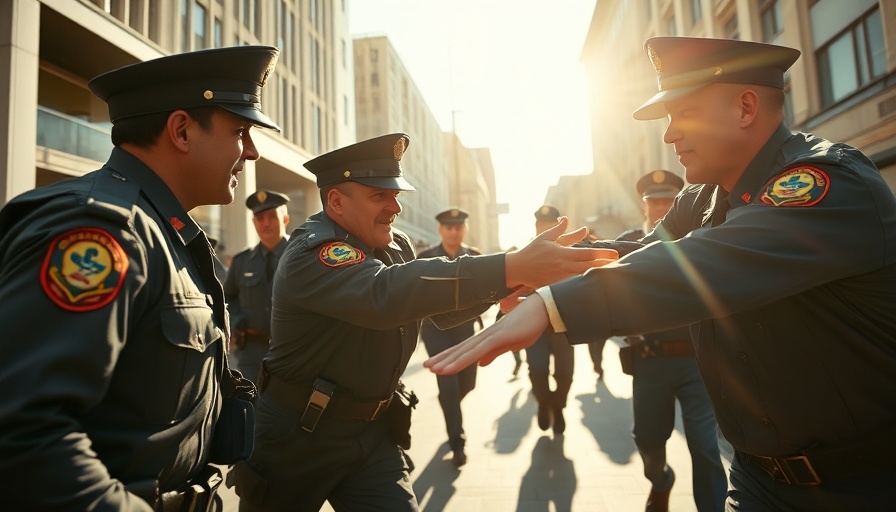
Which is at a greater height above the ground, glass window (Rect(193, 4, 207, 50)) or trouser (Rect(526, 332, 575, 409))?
glass window (Rect(193, 4, 207, 50))

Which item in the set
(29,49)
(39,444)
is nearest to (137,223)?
(39,444)

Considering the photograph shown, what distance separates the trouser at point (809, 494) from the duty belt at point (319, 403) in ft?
5.02

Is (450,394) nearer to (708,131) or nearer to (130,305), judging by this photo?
(708,131)

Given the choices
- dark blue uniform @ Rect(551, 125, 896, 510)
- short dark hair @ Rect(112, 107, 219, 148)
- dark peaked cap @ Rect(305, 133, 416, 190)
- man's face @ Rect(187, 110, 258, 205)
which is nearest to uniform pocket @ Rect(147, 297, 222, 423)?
man's face @ Rect(187, 110, 258, 205)

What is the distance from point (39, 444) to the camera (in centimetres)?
104

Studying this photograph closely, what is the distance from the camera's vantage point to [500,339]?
1.34 m

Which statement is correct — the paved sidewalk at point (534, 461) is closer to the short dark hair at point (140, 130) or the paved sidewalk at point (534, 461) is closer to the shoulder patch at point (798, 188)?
the shoulder patch at point (798, 188)

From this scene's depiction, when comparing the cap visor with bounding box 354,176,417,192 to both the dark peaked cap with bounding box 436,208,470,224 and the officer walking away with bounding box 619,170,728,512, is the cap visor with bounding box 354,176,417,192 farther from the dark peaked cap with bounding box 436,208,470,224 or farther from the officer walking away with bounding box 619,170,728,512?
the dark peaked cap with bounding box 436,208,470,224

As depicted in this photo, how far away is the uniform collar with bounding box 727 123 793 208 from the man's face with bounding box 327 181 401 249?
5.17ft

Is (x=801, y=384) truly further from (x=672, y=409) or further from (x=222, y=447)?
(x=672, y=409)

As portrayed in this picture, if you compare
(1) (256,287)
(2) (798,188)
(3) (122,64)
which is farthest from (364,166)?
(3) (122,64)

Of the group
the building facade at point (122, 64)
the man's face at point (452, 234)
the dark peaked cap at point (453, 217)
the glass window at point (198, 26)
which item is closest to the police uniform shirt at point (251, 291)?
the man's face at point (452, 234)

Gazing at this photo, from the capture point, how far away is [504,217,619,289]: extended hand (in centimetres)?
206

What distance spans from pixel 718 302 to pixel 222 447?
156 centimetres
